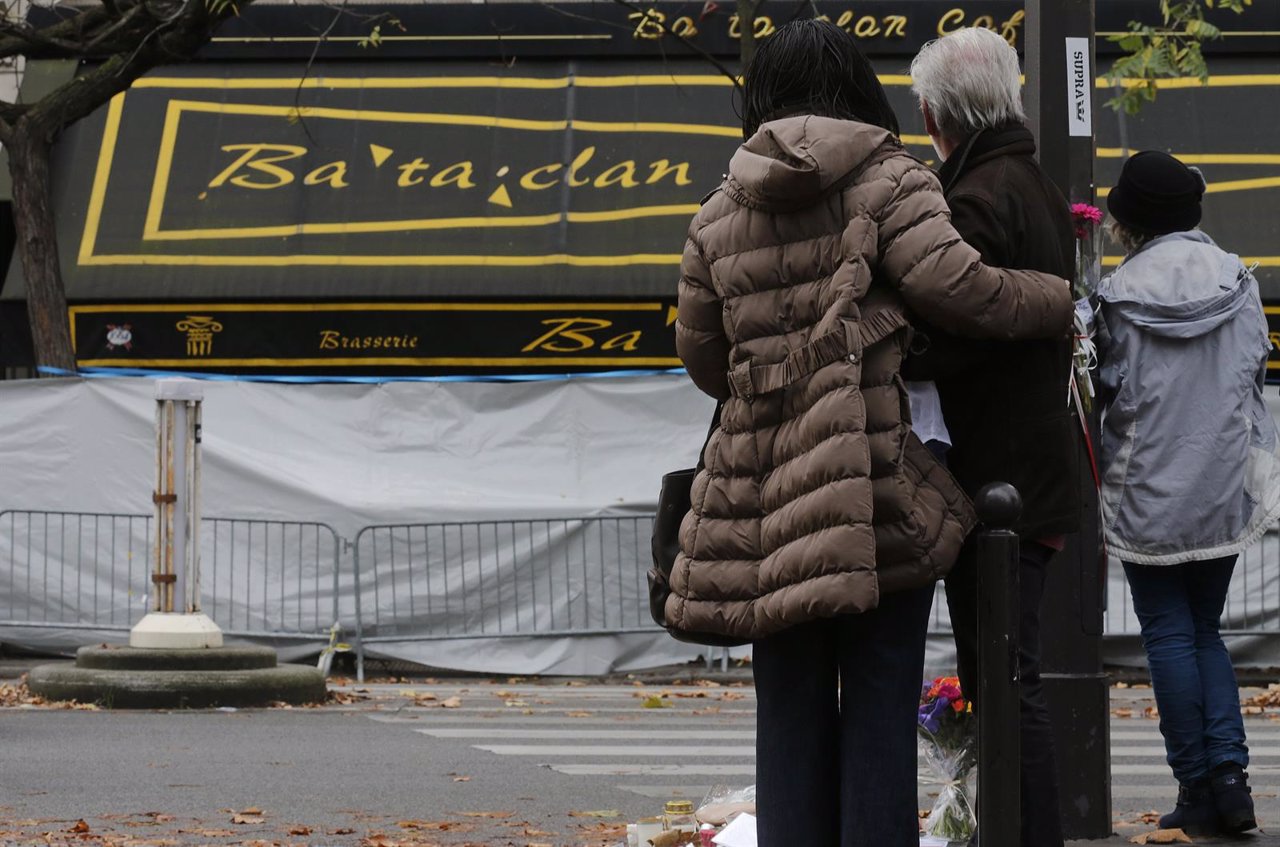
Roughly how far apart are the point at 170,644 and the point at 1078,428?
6471 mm

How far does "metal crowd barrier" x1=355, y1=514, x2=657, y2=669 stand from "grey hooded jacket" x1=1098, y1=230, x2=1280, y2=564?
23.2 feet

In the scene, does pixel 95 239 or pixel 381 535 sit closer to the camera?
pixel 381 535

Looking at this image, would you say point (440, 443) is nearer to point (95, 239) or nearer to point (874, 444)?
point (95, 239)

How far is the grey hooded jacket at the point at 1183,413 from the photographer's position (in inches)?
219

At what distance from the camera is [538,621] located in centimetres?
1268

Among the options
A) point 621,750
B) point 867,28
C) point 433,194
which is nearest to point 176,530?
point 621,750

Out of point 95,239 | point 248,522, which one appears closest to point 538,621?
point 248,522

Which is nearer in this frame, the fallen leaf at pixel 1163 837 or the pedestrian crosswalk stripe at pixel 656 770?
the fallen leaf at pixel 1163 837

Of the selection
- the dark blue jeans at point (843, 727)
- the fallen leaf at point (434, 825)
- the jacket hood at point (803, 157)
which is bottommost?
the fallen leaf at point (434, 825)

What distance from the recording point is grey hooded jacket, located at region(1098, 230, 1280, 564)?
219 inches

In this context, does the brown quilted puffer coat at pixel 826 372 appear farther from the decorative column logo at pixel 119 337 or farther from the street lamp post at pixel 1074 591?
the decorative column logo at pixel 119 337

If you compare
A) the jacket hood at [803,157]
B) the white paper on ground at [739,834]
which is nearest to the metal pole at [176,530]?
the white paper on ground at [739,834]

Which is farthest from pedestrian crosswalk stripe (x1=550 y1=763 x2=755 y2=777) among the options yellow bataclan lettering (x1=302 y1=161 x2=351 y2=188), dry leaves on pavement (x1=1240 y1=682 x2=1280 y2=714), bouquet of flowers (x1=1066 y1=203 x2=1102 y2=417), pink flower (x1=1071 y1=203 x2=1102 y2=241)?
yellow bataclan lettering (x1=302 y1=161 x2=351 y2=188)

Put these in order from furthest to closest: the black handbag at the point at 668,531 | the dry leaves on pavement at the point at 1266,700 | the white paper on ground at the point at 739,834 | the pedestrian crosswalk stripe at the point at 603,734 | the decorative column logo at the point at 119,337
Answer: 1. the decorative column logo at the point at 119,337
2. the dry leaves on pavement at the point at 1266,700
3. the pedestrian crosswalk stripe at the point at 603,734
4. the white paper on ground at the point at 739,834
5. the black handbag at the point at 668,531
